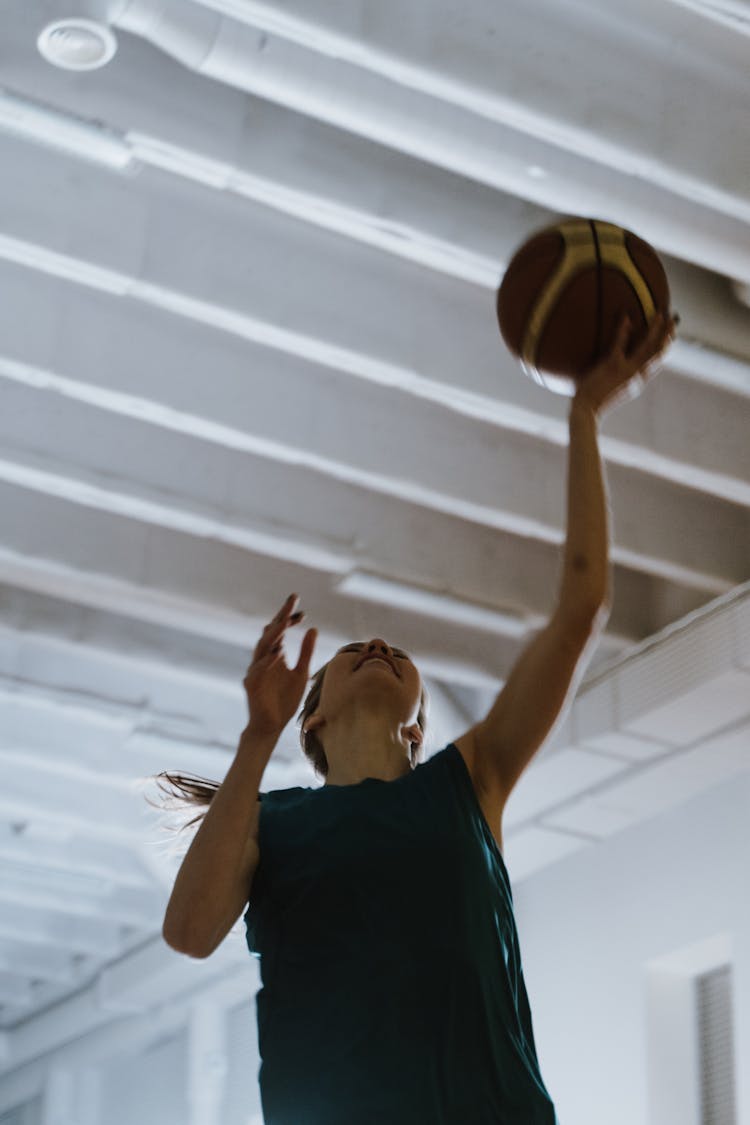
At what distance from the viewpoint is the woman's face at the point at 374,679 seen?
2.26m

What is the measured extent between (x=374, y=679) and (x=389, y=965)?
44 centimetres

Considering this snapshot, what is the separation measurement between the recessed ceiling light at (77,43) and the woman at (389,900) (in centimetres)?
218

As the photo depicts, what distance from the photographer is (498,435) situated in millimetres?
Result: 5879

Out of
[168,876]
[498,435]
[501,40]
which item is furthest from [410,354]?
[168,876]

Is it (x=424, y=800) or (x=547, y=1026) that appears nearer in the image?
(x=424, y=800)

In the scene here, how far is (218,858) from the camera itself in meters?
1.96

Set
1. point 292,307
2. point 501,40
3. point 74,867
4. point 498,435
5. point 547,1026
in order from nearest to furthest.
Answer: point 501,40, point 292,307, point 498,435, point 547,1026, point 74,867

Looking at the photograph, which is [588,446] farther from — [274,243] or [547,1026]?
[547,1026]

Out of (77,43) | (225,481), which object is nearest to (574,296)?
(77,43)

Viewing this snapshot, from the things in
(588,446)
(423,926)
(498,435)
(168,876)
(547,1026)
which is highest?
(498,435)

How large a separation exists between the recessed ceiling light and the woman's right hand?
2.28m

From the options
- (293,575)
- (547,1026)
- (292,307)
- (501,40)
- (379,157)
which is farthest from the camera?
(547,1026)

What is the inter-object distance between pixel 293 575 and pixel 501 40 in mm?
2829

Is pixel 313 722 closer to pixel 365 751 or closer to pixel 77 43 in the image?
pixel 365 751
